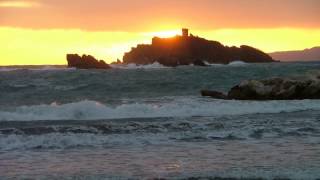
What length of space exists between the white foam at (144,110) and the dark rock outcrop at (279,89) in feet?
8.20

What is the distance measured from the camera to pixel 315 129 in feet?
51.7

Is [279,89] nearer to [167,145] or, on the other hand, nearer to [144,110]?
[144,110]

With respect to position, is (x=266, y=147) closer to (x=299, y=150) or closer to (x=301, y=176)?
(x=299, y=150)

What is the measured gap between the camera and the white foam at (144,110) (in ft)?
72.5

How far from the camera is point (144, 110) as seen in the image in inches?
919

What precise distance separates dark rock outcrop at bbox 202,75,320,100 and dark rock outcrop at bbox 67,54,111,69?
256 feet

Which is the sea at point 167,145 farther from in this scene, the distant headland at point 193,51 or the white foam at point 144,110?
the distant headland at point 193,51

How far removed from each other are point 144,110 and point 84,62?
3299 inches

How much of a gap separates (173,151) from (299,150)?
2675 mm

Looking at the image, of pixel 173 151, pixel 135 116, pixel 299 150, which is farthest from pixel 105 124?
pixel 299 150

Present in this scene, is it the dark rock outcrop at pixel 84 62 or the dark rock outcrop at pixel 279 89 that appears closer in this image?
the dark rock outcrop at pixel 279 89

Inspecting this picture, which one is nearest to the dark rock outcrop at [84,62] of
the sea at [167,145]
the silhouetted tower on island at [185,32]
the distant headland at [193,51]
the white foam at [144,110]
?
the distant headland at [193,51]

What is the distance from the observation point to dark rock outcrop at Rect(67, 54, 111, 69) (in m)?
105

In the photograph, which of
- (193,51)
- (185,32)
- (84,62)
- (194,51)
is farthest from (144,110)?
(185,32)
